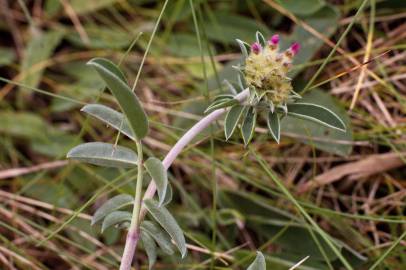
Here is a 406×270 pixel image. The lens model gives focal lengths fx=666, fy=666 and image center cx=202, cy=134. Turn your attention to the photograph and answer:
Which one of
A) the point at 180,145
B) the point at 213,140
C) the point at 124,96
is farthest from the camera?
the point at 213,140

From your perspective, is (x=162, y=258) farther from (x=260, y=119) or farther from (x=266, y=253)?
(x=260, y=119)

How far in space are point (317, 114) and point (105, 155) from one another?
38cm

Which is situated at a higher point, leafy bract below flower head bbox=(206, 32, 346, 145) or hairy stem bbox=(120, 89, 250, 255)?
leafy bract below flower head bbox=(206, 32, 346, 145)

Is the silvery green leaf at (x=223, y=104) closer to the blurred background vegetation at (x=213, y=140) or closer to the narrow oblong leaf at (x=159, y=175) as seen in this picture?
the narrow oblong leaf at (x=159, y=175)

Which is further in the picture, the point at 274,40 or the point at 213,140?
the point at 213,140

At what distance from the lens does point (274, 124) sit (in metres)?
1.16

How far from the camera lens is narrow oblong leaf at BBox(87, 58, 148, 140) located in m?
1.00

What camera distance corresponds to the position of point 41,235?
1563 mm

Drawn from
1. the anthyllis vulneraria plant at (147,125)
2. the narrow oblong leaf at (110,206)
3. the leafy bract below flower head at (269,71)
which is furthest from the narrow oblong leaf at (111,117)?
the leafy bract below flower head at (269,71)

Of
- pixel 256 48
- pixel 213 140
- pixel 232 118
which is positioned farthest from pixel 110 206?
pixel 213 140

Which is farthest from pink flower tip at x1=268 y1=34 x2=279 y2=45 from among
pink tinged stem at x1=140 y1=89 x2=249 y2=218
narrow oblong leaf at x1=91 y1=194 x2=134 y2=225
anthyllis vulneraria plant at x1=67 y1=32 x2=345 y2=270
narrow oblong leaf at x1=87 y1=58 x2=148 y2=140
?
narrow oblong leaf at x1=91 y1=194 x2=134 y2=225

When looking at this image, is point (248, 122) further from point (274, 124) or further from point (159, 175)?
point (159, 175)

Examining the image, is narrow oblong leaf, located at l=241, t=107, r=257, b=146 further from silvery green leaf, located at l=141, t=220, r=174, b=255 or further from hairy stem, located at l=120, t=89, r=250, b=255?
silvery green leaf, located at l=141, t=220, r=174, b=255

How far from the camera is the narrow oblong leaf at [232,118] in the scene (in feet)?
3.80
